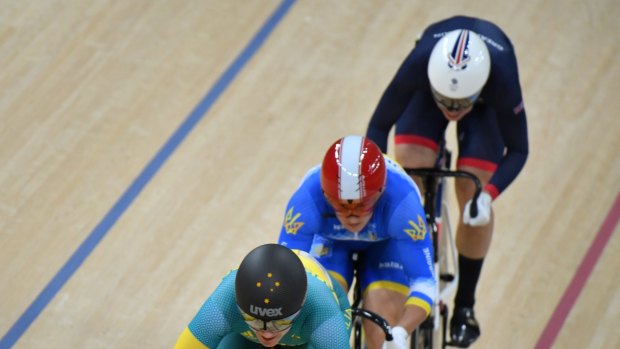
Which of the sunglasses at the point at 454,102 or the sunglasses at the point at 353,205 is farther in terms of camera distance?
the sunglasses at the point at 454,102

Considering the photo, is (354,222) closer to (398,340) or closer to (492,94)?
(398,340)

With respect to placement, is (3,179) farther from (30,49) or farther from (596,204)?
(596,204)

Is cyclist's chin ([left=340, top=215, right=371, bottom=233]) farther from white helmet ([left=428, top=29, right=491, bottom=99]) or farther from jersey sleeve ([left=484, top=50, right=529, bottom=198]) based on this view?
jersey sleeve ([left=484, top=50, right=529, bottom=198])

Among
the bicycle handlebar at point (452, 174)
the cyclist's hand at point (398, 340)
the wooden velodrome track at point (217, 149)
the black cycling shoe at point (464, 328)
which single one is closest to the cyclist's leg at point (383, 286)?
the cyclist's hand at point (398, 340)

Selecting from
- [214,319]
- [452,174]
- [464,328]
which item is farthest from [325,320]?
[464,328]

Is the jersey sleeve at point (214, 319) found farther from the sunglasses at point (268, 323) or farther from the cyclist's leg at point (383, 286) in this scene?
the cyclist's leg at point (383, 286)

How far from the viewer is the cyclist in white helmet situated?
13.7 ft

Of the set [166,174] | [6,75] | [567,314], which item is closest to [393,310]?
[567,314]

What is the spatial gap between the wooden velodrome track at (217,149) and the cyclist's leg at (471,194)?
0.78ft

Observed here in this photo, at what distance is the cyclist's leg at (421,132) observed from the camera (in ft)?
14.8

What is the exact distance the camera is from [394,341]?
3.54 metres

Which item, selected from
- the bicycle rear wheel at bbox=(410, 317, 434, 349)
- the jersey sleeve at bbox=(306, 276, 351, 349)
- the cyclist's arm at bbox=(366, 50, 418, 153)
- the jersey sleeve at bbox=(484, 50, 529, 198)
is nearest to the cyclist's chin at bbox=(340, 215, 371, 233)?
the jersey sleeve at bbox=(306, 276, 351, 349)

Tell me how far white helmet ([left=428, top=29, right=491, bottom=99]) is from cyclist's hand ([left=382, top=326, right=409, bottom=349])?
984 millimetres

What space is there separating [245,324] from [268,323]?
0.65 ft
